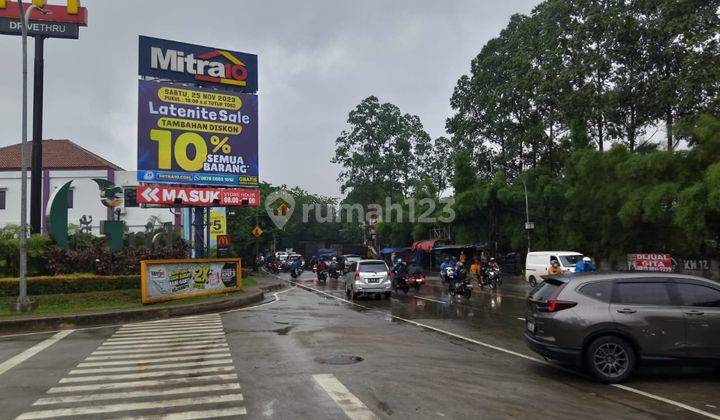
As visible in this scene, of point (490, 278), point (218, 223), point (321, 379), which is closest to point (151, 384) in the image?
point (321, 379)

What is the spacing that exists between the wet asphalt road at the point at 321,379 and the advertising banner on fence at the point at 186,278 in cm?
584

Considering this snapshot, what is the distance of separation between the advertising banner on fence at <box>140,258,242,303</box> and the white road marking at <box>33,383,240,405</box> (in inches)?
485

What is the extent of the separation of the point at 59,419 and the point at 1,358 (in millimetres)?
5496

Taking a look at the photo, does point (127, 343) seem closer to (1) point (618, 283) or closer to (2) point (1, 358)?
(2) point (1, 358)

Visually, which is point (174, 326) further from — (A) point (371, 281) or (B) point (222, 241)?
(B) point (222, 241)

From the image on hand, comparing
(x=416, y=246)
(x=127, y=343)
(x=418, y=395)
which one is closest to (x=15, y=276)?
(x=127, y=343)

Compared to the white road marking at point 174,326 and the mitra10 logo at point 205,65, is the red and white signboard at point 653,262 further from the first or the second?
the mitra10 logo at point 205,65

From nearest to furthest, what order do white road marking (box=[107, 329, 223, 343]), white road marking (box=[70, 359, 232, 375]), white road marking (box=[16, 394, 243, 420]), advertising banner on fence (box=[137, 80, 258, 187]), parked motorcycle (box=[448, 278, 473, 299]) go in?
white road marking (box=[16, 394, 243, 420]), white road marking (box=[70, 359, 232, 375]), white road marking (box=[107, 329, 223, 343]), parked motorcycle (box=[448, 278, 473, 299]), advertising banner on fence (box=[137, 80, 258, 187])

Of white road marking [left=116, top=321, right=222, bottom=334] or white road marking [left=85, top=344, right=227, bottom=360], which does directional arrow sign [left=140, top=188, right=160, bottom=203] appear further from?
white road marking [left=85, top=344, right=227, bottom=360]

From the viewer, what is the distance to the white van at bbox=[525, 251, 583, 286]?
26.4 m

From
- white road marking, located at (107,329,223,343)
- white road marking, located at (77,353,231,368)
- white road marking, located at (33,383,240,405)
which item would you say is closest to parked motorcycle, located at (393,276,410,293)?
white road marking, located at (107,329,223,343)

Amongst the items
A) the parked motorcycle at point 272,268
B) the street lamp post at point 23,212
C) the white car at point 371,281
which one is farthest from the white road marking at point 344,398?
the parked motorcycle at point 272,268

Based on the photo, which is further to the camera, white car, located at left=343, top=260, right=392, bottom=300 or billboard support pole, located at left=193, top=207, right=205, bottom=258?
billboard support pole, located at left=193, top=207, right=205, bottom=258

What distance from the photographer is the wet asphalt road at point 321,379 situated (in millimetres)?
6629
